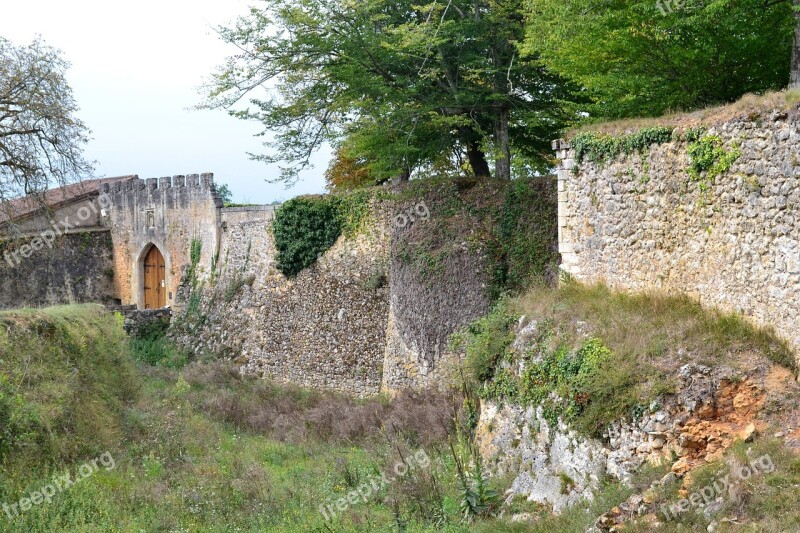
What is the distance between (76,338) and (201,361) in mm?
10258

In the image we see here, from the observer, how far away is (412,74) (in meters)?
20.0

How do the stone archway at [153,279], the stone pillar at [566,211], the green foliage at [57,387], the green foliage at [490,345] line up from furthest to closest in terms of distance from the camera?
the stone archway at [153,279], the stone pillar at [566,211], the green foliage at [490,345], the green foliage at [57,387]

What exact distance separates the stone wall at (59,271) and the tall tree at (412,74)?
10777mm

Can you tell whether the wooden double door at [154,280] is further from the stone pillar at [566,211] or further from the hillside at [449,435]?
the stone pillar at [566,211]

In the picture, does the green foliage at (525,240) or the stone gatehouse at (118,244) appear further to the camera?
the stone gatehouse at (118,244)

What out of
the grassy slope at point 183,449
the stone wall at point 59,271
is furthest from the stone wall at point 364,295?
the stone wall at point 59,271

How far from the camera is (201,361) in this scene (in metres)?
24.8

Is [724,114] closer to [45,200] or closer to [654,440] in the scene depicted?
[654,440]

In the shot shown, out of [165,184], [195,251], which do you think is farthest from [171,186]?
[195,251]

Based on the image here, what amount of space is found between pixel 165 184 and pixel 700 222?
72.1 feet

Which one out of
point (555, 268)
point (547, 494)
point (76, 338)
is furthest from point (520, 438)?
point (76, 338)

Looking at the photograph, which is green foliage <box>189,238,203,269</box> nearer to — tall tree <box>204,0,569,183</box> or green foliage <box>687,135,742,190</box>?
tall tree <box>204,0,569,183</box>

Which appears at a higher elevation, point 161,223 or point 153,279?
point 161,223

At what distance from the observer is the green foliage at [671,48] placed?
13375 millimetres
